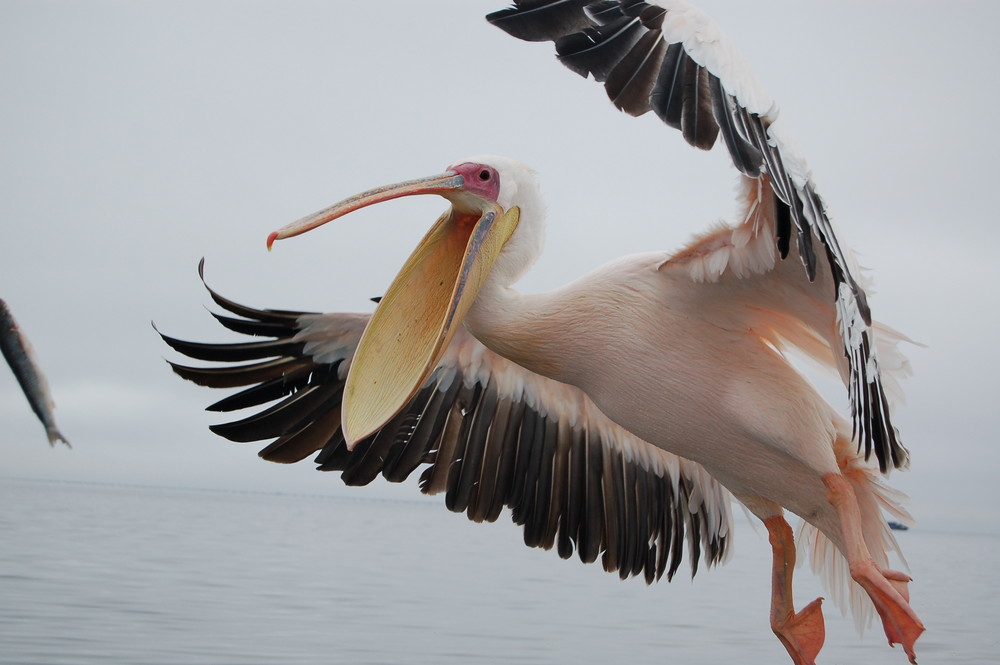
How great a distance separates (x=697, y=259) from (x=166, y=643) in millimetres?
4488

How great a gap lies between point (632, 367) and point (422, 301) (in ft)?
2.98

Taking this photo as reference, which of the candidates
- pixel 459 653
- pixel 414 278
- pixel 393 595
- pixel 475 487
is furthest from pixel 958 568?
pixel 414 278

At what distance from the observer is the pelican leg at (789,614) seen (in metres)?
4.90

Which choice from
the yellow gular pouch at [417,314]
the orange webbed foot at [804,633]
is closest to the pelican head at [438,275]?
the yellow gular pouch at [417,314]

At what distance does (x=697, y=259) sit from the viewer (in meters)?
4.34

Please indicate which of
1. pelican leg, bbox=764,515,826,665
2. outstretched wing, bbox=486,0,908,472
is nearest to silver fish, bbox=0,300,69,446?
outstretched wing, bbox=486,0,908,472

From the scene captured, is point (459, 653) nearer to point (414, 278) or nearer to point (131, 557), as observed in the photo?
point (414, 278)

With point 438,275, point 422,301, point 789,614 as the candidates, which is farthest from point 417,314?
point 789,614

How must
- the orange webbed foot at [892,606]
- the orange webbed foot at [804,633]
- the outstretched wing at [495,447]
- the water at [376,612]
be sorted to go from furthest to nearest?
the water at [376,612] < the outstretched wing at [495,447] < the orange webbed foot at [804,633] < the orange webbed foot at [892,606]

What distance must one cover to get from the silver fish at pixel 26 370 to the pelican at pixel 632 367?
37.0 inches

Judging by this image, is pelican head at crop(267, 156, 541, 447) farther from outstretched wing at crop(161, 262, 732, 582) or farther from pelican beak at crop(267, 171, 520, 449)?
outstretched wing at crop(161, 262, 732, 582)

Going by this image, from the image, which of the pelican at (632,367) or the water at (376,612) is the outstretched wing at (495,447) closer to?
the pelican at (632,367)

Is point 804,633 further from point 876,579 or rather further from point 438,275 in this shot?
point 438,275

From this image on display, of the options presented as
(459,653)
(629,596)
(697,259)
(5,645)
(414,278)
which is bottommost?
(5,645)
